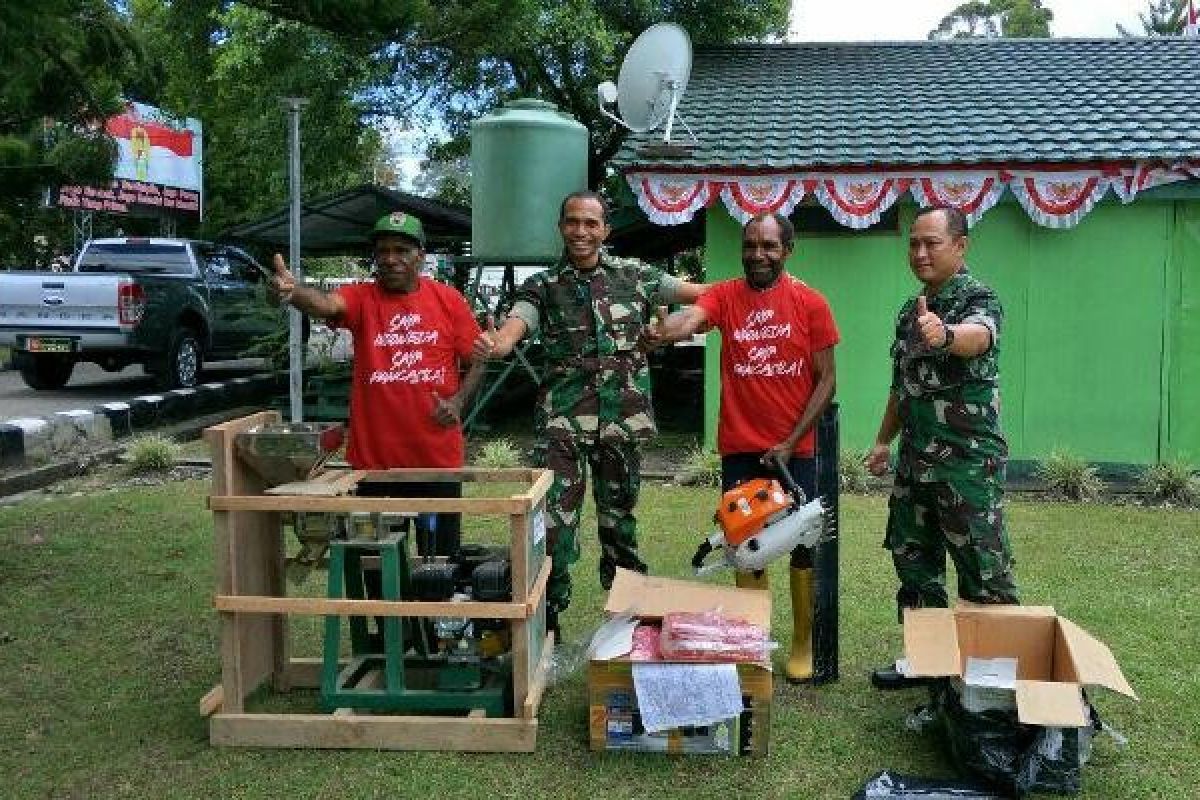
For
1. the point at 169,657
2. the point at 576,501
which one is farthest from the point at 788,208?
the point at 169,657

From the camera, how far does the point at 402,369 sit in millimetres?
4184

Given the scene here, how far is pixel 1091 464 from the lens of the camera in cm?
891

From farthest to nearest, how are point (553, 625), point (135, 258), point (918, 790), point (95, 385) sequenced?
1. point (95, 385)
2. point (135, 258)
3. point (553, 625)
4. point (918, 790)

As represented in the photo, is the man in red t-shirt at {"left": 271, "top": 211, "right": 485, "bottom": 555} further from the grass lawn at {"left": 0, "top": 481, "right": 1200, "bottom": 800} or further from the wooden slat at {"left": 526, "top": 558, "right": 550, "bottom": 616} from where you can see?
the grass lawn at {"left": 0, "top": 481, "right": 1200, "bottom": 800}

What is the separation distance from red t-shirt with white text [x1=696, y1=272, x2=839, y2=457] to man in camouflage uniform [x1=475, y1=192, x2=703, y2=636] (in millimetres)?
320

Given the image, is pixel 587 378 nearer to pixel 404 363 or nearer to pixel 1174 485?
pixel 404 363

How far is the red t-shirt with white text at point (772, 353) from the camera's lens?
14.0ft

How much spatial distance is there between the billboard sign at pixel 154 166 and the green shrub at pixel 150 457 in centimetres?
1305

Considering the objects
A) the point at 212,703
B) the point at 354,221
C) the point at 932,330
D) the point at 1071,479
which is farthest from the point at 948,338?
the point at 354,221

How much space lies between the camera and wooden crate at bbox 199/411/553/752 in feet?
12.0

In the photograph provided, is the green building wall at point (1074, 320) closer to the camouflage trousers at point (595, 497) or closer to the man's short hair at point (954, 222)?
the camouflage trousers at point (595, 497)

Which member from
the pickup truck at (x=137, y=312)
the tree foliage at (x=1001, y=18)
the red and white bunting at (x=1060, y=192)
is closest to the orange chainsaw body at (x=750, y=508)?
the red and white bunting at (x=1060, y=192)

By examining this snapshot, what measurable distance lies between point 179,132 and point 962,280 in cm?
2051

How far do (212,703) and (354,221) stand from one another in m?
8.48
